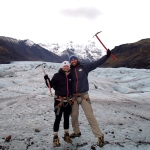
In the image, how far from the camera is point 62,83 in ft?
23.6

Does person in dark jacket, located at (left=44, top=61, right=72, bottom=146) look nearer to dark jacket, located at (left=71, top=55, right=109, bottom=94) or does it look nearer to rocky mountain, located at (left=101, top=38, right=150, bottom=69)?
dark jacket, located at (left=71, top=55, right=109, bottom=94)

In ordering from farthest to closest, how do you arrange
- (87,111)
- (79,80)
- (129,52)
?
(129,52), (79,80), (87,111)

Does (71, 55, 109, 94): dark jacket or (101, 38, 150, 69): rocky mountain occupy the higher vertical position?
(101, 38, 150, 69): rocky mountain

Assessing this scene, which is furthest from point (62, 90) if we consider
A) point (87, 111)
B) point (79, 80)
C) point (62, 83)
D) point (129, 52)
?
point (129, 52)

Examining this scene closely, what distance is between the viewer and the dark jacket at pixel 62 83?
23.6ft

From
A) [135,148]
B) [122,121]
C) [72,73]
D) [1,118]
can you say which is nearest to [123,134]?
[135,148]

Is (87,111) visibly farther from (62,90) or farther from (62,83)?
(62,83)

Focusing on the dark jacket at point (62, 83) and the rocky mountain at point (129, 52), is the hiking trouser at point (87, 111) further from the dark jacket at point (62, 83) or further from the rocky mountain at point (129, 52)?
the rocky mountain at point (129, 52)

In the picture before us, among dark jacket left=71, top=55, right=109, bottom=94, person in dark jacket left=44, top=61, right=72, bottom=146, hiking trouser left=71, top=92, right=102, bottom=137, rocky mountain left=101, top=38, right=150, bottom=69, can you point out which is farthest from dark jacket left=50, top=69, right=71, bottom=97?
rocky mountain left=101, top=38, right=150, bottom=69

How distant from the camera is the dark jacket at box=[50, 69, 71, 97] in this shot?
7195mm

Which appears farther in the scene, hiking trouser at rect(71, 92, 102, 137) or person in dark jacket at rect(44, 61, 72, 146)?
person in dark jacket at rect(44, 61, 72, 146)

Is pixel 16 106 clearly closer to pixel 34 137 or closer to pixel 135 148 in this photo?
pixel 34 137

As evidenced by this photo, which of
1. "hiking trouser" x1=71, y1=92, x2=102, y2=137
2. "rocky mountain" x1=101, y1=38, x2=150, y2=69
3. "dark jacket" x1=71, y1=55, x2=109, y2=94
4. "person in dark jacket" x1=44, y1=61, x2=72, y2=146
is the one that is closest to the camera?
"hiking trouser" x1=71, y1=92, x2=102, y2=137

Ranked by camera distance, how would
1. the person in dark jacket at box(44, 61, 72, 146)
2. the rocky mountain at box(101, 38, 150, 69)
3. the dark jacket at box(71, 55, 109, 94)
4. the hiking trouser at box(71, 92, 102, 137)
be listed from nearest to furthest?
the hiking trouser at box(71, 92, 102, 137)
the person in dark jacket at box(44, 61, 72, 146)
the dark jacket at box(71, 55, 109, 94)
the rocky mountain at box(101, 38, 150, 69)
